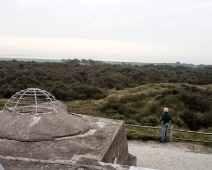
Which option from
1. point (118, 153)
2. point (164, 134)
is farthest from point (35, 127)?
point (164, 134)

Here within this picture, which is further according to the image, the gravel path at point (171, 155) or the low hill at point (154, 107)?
the low hill at point (154, 107)

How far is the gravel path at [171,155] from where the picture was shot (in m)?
11.3

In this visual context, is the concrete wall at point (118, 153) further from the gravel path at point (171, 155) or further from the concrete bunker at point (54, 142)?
the gravel path at point (171, 155)

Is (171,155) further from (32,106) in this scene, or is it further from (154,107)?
(154,107)

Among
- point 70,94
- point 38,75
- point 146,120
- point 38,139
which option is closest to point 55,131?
point 38,139

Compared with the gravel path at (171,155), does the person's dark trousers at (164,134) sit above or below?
above

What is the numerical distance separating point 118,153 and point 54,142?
2310mm

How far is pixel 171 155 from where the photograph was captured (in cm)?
1228

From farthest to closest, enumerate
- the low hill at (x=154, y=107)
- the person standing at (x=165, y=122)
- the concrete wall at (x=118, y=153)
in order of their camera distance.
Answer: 1. the low hill at (x=154, y=107)
2. the person standing at (x=165, y=122)
3. the concrete wall at (x=118, y=153)

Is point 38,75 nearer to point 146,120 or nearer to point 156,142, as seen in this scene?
point 146,120

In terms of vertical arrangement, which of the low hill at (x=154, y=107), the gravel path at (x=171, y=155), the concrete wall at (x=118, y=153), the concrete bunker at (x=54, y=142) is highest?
the concrete bunker at (x=54, y=142)

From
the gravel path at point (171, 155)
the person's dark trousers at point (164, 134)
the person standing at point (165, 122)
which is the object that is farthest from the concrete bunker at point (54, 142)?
the person's dark trousers at point (164, 134)

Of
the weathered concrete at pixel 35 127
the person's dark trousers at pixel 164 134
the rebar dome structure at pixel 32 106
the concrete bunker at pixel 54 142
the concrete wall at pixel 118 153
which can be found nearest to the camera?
the concrete bunker at pixel 54 142

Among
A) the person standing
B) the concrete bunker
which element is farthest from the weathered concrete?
the person standing
